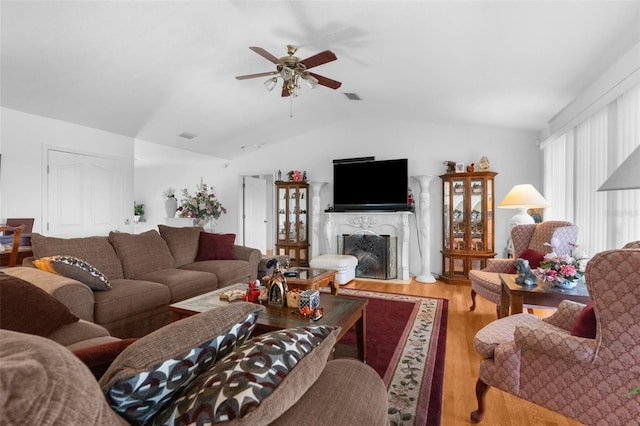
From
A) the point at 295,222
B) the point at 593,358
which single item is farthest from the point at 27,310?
the point at 295,222

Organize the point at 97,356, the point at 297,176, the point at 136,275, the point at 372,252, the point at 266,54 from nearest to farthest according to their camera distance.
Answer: the point at 97,356 → the point at 266,54 → the point at 136,275 → the point at 372,252 → the point at 297,176

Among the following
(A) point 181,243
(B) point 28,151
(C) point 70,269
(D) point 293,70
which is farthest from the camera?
(A) point 181,243

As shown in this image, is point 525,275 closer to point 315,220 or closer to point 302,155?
point 315,220

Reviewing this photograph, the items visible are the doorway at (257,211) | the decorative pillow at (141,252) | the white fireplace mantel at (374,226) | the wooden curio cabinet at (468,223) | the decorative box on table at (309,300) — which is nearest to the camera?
the decorative box on table at (309,300)

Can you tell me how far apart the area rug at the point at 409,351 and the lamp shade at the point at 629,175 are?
1.42 m

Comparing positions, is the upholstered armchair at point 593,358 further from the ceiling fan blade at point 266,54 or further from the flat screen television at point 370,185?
the flat screen television at point 370,185

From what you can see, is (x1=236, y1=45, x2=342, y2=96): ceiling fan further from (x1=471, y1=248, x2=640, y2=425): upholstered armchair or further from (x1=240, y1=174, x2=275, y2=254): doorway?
(x1=240, y1=174, x2=275, y2=254): doorway

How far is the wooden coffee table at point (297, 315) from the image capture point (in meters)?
1.92

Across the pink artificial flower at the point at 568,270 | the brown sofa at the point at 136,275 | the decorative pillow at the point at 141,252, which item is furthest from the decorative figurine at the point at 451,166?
the decorative pillow at the point at 141,252

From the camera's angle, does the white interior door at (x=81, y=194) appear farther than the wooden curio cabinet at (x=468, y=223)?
No

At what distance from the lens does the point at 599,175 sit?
9.66 feet

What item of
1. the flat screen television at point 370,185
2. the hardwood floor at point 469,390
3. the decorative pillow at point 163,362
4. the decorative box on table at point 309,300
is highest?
the flat screen television at point 370,185

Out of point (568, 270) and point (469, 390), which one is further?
point (568, 270)

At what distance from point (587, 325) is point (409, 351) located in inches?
52.3
